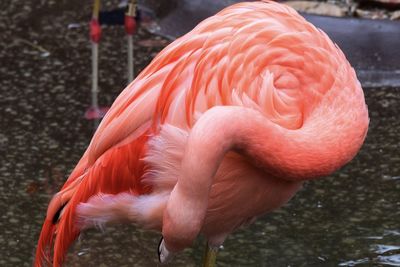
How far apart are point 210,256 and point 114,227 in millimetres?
731

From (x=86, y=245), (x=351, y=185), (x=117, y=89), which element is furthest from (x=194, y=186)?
(x=117, y=89)

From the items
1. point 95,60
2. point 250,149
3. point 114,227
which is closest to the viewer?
point 250,149

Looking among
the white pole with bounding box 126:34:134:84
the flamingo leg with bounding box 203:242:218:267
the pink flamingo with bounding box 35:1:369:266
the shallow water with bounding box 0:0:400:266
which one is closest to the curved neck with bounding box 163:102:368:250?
the pink flamingo with bounding box 35:1:369:266

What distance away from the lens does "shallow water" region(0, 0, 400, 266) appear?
4109mm

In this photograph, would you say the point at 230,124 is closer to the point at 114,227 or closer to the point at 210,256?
the point at 210,256

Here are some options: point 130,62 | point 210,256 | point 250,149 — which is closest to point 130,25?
point 130,62

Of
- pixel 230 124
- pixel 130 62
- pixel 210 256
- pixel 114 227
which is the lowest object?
pixel 114 227

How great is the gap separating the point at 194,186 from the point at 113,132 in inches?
29.6

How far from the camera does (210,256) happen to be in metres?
3.74

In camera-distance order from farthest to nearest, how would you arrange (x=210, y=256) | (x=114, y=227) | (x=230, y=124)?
(x=114, y=227) < (x=210, y=256) < (x=230, y=124)

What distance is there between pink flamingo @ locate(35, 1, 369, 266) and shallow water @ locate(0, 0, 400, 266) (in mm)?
533

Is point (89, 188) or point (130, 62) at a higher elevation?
point (89, 188)

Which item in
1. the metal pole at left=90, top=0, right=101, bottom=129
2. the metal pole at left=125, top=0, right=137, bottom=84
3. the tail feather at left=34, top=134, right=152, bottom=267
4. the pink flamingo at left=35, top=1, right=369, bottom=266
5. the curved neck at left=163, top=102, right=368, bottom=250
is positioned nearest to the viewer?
the curved neck at left=163, top=102, right=368, bottom=250

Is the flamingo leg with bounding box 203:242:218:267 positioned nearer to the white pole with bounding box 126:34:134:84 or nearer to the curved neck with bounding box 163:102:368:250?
the curved neck with bounding box 163:102:368:250
